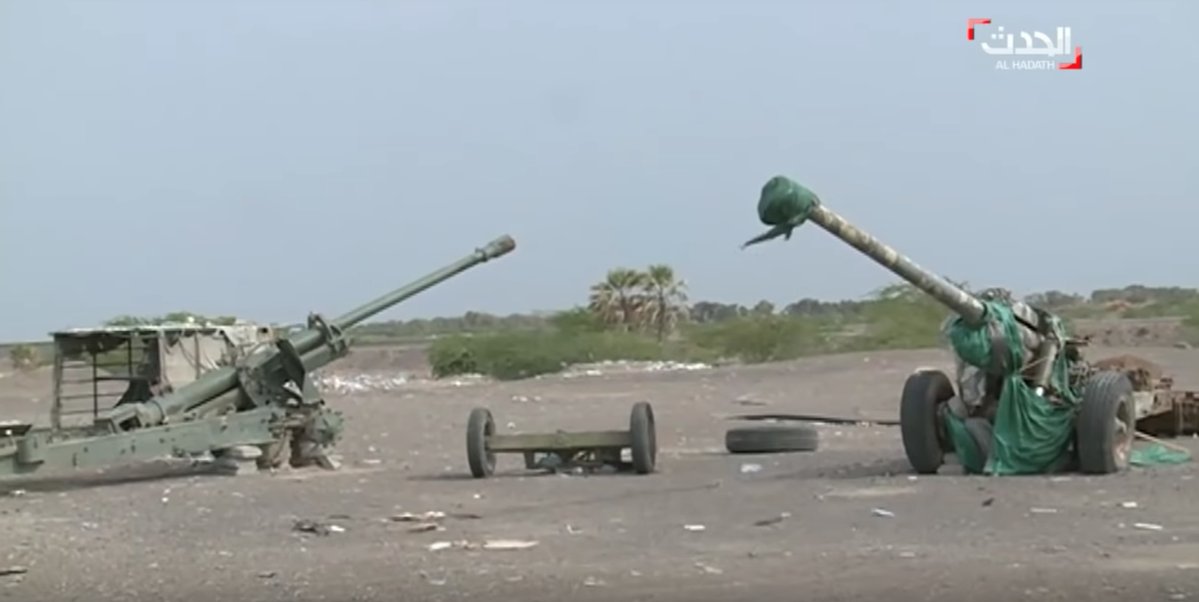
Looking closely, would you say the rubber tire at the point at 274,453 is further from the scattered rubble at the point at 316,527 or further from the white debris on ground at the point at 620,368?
the white debris on ground at the point at 620,368

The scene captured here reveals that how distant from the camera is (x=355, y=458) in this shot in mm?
22234

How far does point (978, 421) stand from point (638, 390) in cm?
1912

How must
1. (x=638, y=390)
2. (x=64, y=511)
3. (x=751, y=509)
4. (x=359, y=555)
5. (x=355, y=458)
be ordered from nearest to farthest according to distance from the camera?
(x=359, y=555)
(x=751, y=509)
(x=64, y=511)
(x=355, y=458)
(x=638, y=390)

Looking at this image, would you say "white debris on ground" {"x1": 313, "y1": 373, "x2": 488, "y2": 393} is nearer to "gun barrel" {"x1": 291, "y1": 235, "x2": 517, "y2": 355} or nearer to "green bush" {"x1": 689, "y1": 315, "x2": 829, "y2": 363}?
"green bush" {"x1": 689, "y1": 315, "x2": 829, "y2": 363}

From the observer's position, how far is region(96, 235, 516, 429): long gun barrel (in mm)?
18109

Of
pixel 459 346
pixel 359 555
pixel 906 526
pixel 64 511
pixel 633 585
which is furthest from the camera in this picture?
pixel 459 346

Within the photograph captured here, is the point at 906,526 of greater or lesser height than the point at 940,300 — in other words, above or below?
below

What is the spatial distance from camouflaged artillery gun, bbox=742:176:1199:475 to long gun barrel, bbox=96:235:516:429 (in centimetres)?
655

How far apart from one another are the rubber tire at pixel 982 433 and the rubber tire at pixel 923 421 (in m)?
0.40

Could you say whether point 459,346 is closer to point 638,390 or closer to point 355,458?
point 638,390

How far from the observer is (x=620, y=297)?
67.4 meters

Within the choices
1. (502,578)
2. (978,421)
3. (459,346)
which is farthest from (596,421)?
(459,346)

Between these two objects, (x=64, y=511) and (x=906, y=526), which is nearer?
(x=906, y=526)

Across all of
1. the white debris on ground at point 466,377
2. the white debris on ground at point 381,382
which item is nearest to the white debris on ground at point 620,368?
the white debris on ground at point 466,377
